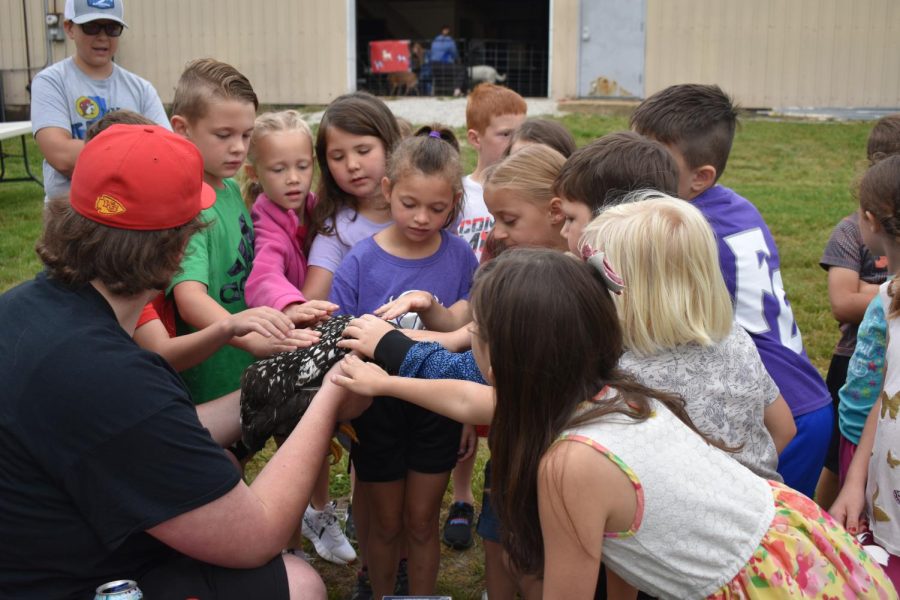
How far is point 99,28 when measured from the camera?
5230mm

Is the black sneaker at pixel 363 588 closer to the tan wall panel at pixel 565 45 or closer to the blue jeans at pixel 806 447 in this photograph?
the blue jeans at pixel 806 447

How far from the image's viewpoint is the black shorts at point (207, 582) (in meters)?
2.22

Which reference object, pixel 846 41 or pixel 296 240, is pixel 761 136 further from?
pixel 296 240

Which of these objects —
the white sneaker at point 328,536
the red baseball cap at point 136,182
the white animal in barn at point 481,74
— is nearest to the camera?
the red baseball cap at point 136,182

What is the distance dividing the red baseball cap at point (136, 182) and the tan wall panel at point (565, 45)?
61.9ft

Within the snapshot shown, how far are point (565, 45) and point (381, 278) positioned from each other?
Result: 59.7 ft

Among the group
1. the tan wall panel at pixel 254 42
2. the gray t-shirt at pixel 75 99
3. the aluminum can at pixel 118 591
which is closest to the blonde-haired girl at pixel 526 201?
the aluminum can at pixel 118 591

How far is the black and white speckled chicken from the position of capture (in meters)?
2.62

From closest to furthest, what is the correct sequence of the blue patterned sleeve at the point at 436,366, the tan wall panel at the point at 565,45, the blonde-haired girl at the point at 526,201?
the blue patterned sleeve at the point at 436,366
the blonde-haired girl at the point at 526,201
the tan wall panel at the point at 565,45

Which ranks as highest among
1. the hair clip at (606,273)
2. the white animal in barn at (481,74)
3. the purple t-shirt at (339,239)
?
the white animal in barn at (481,74)

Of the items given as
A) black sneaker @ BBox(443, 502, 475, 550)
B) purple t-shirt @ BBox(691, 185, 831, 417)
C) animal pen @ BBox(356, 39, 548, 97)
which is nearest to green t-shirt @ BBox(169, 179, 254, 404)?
black sneaker @ BBox(443, 502, 475, 550)

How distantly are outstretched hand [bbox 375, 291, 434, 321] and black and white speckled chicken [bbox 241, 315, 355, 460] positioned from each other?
0.57ft

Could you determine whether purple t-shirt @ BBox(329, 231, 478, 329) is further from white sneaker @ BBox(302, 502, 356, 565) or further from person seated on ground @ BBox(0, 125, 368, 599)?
white sneaker @ BBox(302, 502, 356, 565)

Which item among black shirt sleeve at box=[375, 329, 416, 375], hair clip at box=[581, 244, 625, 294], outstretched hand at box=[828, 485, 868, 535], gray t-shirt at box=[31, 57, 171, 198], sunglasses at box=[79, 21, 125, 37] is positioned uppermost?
sunglasses at box=[79, 21, 125, 37]
